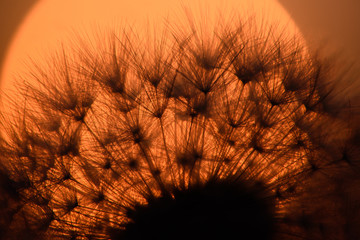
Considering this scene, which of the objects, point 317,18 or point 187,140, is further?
point 317,18

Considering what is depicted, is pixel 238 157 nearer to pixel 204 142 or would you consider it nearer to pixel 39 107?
pixel 204 142

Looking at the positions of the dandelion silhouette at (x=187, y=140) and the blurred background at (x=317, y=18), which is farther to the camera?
the blurred background at (x=317, y=18)

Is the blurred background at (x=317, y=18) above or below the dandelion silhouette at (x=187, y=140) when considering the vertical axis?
above

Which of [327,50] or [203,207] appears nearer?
[203,207]

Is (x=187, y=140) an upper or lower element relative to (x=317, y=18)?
lower

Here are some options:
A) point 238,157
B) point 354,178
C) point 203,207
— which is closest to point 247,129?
point 238,157

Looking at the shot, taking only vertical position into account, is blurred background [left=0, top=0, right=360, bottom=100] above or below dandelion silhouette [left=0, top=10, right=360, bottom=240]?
above

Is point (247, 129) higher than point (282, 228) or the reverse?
higher

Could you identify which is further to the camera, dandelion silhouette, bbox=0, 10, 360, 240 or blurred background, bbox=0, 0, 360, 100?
blurred background, bbox=0, 0, 360, 100
